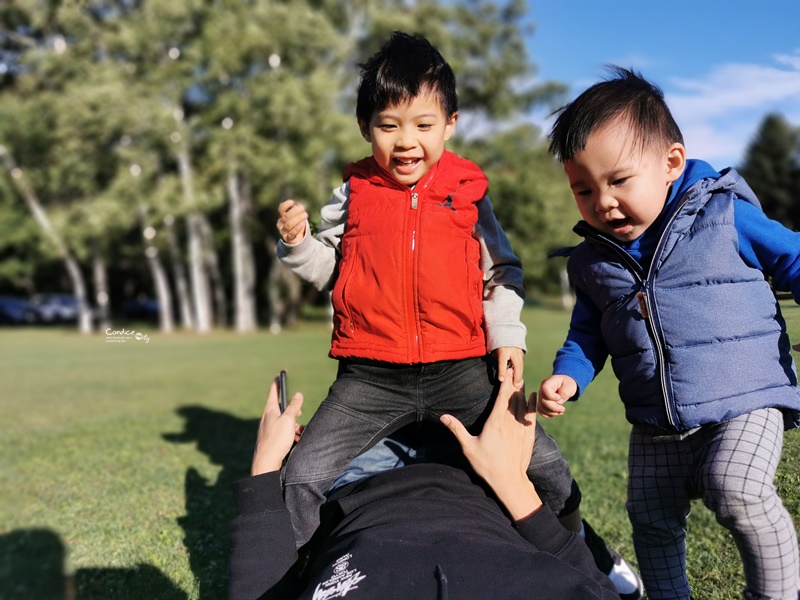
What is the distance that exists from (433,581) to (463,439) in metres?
0.75

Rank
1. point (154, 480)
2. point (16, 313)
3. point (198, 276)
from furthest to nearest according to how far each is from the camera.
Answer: point (16, 313), point (198, 276), point (154, 480)

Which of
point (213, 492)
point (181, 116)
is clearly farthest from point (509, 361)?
point (181, 116)

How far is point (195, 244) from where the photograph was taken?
1068 inches

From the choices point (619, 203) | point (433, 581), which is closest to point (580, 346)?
point (619, 203)

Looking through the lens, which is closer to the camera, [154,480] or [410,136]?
[410,136]

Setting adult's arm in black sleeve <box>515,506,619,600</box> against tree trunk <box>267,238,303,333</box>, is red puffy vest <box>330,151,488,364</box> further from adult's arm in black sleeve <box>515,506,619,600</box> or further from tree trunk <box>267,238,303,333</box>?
tree trunk <box>267,238,303,333</box>

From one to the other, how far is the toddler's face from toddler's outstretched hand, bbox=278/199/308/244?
1031 millimetres

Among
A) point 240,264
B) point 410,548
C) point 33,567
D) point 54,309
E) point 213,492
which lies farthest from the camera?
point 54,309

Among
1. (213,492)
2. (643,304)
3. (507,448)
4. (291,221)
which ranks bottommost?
(213,492)

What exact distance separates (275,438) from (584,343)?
115 cm

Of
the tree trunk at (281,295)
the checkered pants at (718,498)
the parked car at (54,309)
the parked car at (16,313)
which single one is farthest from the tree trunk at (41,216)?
the checkered pants at (718,498)

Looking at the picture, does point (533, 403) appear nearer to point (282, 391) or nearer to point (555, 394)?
point (555, 394)

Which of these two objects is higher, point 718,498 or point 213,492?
point 718,498

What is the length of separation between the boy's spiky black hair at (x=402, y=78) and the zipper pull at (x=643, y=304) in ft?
3.53
